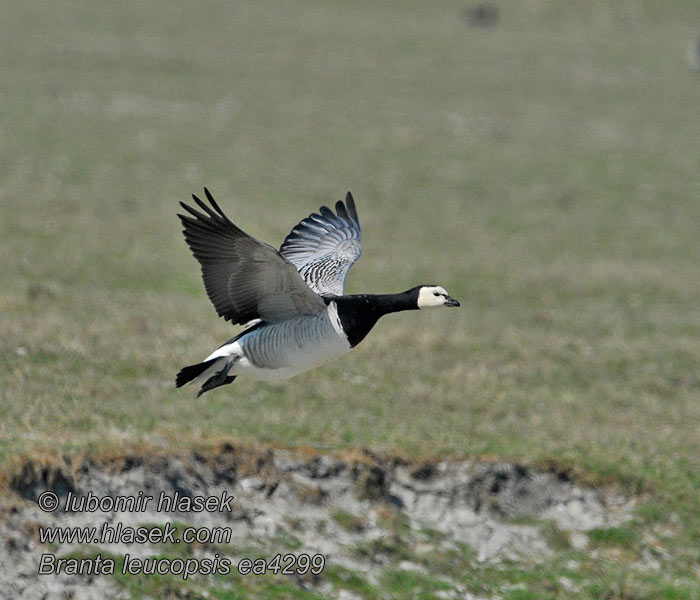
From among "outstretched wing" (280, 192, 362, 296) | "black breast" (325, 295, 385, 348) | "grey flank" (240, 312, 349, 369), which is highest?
"outstretched wing" (280, 192, 362, 296)

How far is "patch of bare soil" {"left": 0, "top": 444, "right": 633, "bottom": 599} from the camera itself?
8.02 meters

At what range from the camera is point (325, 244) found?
10.5m

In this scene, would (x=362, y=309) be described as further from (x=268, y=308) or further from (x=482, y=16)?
(x=482, y=16)

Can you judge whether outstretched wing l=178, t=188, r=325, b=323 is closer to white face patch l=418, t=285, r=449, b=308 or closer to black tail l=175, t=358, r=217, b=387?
black tail l=175, t=358, r=217, b=387

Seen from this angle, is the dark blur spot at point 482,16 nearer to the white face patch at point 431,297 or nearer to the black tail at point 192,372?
the white face patch at point 431,297

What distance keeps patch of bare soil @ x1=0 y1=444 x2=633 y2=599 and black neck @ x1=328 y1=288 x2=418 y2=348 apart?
159cm

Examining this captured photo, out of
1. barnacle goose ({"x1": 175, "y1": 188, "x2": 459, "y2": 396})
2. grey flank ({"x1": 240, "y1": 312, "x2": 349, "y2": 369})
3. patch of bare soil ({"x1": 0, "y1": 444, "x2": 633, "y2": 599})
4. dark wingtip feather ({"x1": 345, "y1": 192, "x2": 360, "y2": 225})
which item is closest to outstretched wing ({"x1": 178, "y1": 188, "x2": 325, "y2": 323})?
barnacle goose ({"x1": 175, "y1": 188, "x2": 459, "y2": 396})

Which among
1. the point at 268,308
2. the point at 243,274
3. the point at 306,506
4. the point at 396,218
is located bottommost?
the point at 306,506

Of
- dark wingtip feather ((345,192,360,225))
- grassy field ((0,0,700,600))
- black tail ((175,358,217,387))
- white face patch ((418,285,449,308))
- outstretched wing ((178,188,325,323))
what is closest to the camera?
outstretched wing ((178,188,325,323))

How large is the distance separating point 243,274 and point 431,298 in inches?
62.5

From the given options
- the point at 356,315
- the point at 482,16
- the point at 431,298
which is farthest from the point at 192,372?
the point at 482,16

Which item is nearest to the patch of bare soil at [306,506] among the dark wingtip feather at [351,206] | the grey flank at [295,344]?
the grey flank at [295,344]

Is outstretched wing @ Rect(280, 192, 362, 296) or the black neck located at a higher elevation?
outstretched wing @ Rect(280, 192, 362, 296)

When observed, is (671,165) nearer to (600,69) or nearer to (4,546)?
(600,69)
